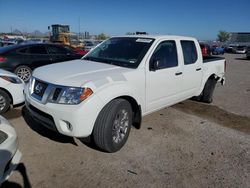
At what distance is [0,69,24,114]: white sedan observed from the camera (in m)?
4.91

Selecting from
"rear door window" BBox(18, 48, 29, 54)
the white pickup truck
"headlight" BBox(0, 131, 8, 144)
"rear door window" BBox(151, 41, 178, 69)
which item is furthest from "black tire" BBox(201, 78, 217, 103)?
"rear door window" BBox(18, 48, 29, 54)

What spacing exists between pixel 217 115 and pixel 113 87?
10.7 ft

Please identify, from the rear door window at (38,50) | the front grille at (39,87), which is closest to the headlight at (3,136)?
the front grille at (39,87)

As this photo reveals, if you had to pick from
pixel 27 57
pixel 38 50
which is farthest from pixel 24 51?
pixel 38 50

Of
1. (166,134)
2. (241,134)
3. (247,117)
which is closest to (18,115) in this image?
(166,134)

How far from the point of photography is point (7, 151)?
2.45 metres

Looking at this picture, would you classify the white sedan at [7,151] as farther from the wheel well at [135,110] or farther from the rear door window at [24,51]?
the rear door window at [24,51]

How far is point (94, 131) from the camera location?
3203 mm

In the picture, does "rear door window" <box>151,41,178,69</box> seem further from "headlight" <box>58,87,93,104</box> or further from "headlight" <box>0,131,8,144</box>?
"headlight" <box>0,131,8,144</box>

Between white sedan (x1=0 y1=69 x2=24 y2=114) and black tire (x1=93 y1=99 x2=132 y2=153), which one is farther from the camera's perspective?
white sedan (x1=0 y1=69 x2=24 y2=114)

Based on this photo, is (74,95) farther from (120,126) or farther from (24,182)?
(24,182)

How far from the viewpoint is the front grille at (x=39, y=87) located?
3.37 m

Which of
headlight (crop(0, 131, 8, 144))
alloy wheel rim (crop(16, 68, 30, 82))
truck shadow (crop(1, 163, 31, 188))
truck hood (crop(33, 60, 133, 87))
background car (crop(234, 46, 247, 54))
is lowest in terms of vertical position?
truck shadow (crop(1, 163, 31, 188))

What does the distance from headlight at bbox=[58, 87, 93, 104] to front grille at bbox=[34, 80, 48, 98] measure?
44 centimetres
